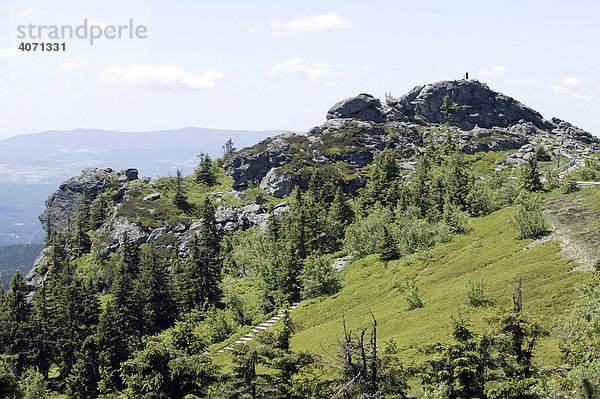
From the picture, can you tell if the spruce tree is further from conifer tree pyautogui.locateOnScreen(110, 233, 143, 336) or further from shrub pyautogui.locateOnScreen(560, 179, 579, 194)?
conifer tree pyautogui.locateOnScreen(110, 233, 143, 336)

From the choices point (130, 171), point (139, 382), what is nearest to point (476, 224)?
point (139, 382)

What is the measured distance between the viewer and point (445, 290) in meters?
50.8

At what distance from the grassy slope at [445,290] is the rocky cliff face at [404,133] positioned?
58.7 metres

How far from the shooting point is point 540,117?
190625mm

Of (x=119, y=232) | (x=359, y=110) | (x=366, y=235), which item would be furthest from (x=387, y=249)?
(x=359, y=110)

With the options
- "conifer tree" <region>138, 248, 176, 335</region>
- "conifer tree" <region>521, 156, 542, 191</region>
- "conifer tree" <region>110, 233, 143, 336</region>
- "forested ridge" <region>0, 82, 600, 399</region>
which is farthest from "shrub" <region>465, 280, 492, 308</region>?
"conifer tree" <region>521, 156, 542, 191</region>

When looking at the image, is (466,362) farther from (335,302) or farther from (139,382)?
(335,302)

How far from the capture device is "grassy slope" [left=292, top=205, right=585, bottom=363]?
3794 centimetres

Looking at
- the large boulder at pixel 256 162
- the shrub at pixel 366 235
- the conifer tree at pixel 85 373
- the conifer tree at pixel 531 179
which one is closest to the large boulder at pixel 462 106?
the large boulder at pixel 256 162

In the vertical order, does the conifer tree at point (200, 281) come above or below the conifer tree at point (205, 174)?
below

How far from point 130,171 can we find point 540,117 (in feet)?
585

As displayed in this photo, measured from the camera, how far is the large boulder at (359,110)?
17962 centimetres

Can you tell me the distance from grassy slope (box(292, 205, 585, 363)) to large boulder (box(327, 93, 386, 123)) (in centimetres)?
10846

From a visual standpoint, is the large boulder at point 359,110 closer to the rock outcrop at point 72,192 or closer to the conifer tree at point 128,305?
the rock outcrop at point 72,192
